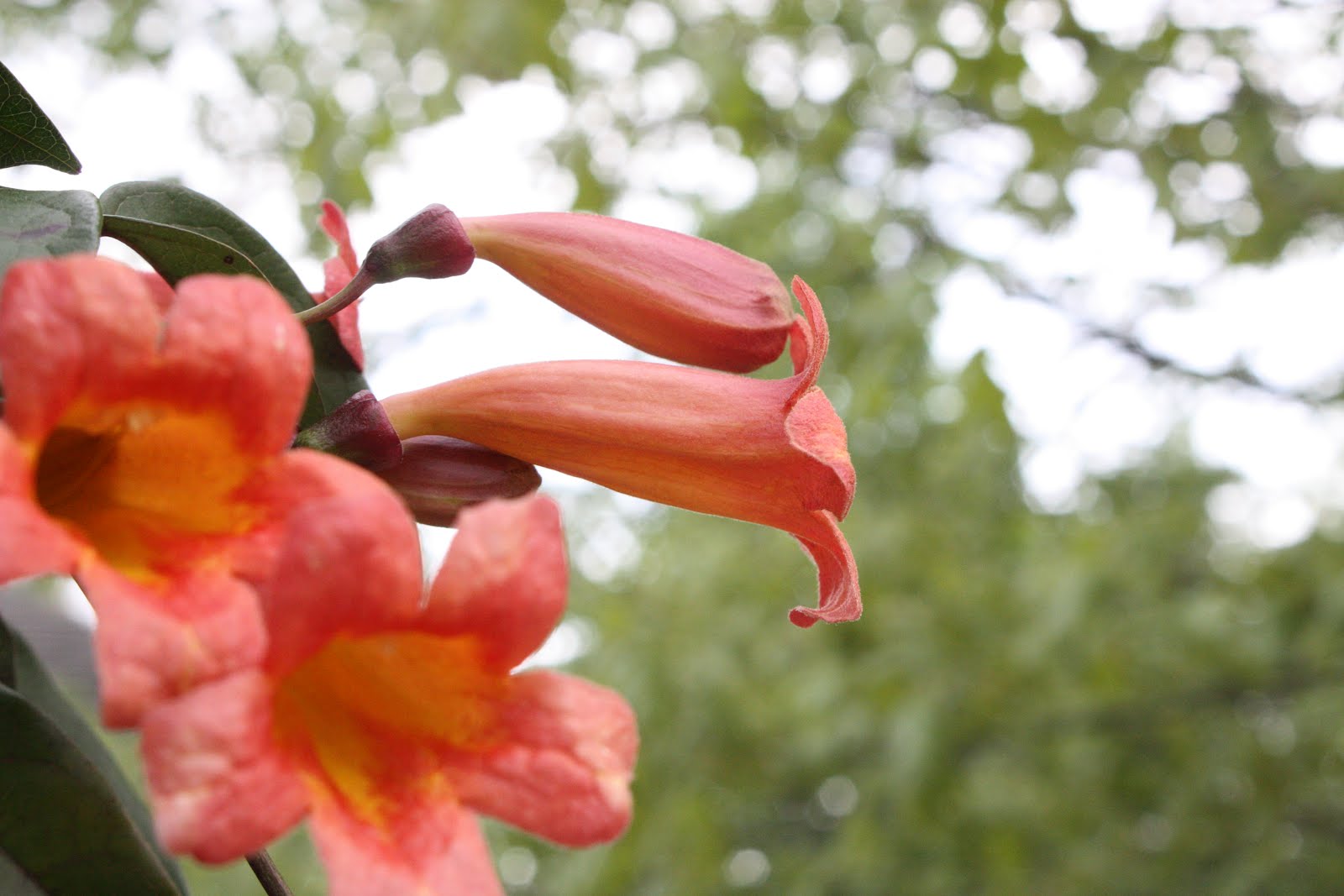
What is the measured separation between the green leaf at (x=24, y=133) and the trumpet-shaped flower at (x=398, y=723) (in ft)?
0.91

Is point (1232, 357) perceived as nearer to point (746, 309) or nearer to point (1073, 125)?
point (1073, 125)

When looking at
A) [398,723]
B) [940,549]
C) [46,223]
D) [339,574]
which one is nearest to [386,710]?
[398,723]

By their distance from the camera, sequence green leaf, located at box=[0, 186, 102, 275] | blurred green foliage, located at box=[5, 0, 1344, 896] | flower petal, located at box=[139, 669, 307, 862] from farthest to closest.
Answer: blurred green foliage, located at box=[5, 0, 1344, 896] → green leaf, located at box=[0, 186, 102, 275] → flower petal, located at box=[139, 669, 307, 862]

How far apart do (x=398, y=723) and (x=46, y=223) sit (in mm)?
228

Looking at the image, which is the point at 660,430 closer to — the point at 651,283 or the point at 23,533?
the point at 651,283

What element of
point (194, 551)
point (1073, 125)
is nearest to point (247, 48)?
point (1073, 125)

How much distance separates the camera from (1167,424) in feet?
12.6

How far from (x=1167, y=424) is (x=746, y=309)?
11.8ft

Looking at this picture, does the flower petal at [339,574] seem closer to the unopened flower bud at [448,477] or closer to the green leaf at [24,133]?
the unopened flower bud at [448,477]

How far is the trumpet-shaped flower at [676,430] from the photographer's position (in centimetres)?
54

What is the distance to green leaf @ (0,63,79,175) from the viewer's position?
20.3 inches

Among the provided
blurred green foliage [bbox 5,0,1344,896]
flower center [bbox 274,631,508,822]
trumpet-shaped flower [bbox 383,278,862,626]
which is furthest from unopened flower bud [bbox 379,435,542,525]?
blurred green foliage [bbox 5,0,1344,896]

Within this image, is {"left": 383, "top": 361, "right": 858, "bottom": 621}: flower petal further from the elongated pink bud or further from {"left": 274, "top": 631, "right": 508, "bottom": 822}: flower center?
{"left": 274, "top": 631, "right": 508, "bottom": 822}: flower center

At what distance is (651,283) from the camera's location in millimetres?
588
